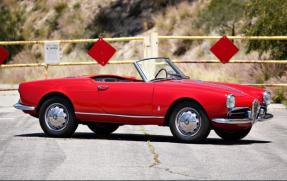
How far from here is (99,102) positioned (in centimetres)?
1488

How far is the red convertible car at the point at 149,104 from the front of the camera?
14016 millimetres

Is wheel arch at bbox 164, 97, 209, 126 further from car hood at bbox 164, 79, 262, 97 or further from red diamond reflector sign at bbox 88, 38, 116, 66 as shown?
red diamond reflector sign at bbox 88, 38, 116, 66

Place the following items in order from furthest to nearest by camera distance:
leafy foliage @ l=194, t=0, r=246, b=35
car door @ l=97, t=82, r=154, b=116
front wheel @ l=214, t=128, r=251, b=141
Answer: leafy foliage @ l=194, t=0, r=246, b=35
front wheel @ l=214, t=128, r=251, b=141
car door @ l=97, t=82, r=154, b=116

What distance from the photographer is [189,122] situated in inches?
554

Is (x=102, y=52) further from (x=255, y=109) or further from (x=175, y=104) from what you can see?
(x=255, y=109)

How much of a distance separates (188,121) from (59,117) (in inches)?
87.1

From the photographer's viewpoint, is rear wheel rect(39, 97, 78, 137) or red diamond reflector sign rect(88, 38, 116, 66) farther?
red diamond reflector sign rect(88, 38, 116, 66)

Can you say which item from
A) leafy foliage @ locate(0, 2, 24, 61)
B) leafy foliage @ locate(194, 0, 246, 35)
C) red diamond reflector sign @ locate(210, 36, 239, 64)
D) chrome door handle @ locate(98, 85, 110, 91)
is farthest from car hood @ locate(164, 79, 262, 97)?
leafy foliage @ locate(0, 2, 24, 61)

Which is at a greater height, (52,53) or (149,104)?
(149,104)

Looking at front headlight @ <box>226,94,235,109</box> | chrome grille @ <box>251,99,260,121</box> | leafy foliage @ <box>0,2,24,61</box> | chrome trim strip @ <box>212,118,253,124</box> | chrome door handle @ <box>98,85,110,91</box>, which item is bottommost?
leafy foliage @ <box>0,2,24,61</box>

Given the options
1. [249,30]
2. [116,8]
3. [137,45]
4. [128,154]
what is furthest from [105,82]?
[116,8]

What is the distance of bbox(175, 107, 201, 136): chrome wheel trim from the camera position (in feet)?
46.1

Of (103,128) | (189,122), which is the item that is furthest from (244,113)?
(103,128)

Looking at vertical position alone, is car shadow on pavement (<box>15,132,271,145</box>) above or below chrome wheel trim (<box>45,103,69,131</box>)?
below
